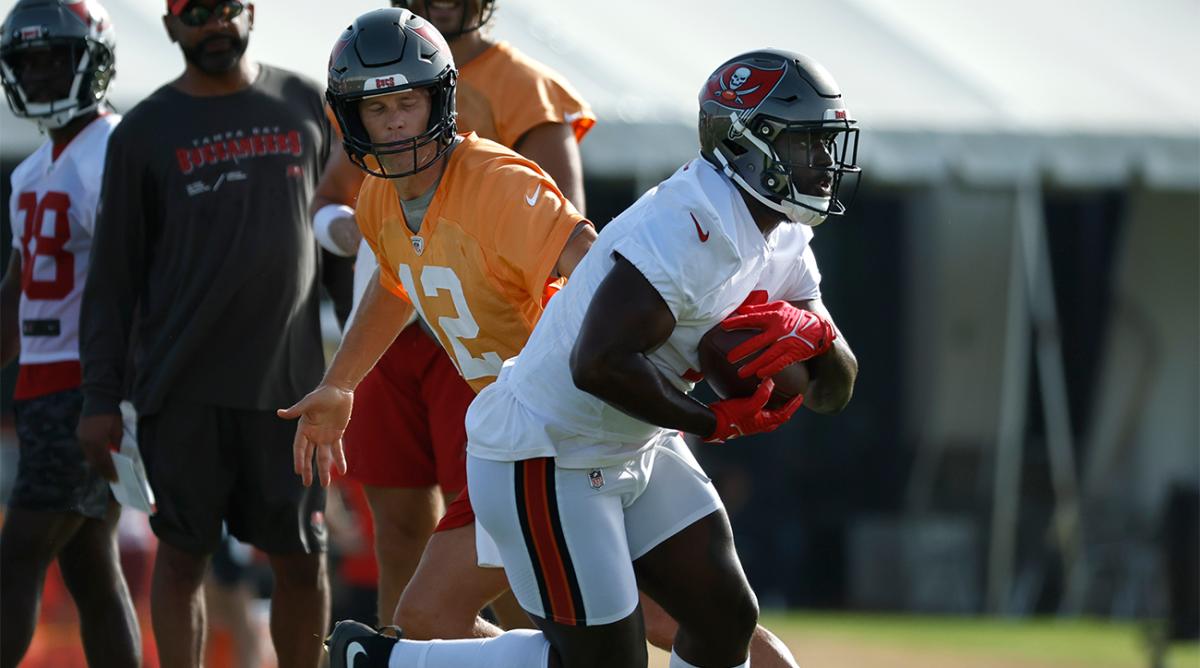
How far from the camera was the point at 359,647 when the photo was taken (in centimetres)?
404

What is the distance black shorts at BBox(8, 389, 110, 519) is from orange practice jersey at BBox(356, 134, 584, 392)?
139cm

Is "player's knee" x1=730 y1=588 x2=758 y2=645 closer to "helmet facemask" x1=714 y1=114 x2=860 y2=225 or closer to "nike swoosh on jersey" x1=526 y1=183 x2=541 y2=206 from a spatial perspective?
"helmet facemask" x1=714 y1=114 x2=860 y2=225

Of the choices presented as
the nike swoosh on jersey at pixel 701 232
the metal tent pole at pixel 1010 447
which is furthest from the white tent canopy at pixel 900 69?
the nike swoosh on jersey at pixel 701 232

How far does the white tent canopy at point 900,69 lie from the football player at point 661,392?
5750 millimetres

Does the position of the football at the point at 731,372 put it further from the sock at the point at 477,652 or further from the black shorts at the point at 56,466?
the black shorts at the point at 56,466

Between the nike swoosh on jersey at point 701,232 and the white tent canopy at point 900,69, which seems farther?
the white tent canopy at point 900,69

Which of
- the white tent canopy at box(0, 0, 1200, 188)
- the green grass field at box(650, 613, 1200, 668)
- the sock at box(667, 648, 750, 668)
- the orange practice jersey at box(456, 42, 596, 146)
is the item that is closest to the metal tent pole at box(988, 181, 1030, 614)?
the green grass field at box(650, 613, 1200, 668)

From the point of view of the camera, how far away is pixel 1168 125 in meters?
10.9

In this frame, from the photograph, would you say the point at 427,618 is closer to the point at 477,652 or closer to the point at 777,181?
the point at 477,652

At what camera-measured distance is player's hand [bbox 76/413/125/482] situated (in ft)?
15.9

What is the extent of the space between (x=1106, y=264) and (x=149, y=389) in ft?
30.8

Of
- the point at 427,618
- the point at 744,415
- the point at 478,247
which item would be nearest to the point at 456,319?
the point at 478,247

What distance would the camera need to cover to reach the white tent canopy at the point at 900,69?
9.85 metres

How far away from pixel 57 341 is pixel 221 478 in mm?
700
